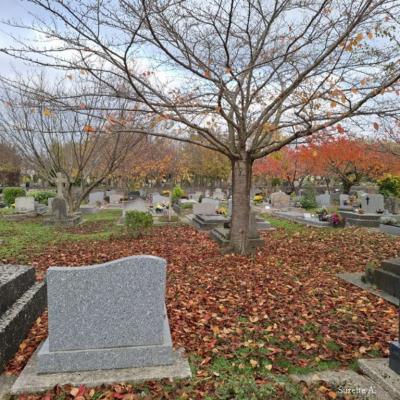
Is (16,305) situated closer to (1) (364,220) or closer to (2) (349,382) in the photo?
(2) (349,382)

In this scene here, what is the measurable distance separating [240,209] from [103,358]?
596 centimetres

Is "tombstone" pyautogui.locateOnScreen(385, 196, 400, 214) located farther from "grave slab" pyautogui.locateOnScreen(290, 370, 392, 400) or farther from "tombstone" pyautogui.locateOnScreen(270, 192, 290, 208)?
"grave slab" pyautogui.locateOnScreen(290, 370, 392, 400)

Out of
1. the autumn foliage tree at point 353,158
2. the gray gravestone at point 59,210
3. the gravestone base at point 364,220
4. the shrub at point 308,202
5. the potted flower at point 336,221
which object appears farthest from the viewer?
the autumn foliage tree at point 353,158

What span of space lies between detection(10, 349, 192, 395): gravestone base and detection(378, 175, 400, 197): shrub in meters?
25.3

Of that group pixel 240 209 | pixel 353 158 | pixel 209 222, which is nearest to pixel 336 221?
pixel 209 222

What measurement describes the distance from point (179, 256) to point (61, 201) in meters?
10.5

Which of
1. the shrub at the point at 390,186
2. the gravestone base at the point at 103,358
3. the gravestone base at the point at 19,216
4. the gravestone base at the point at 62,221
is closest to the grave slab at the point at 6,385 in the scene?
the gravestone base at the point at 103,358

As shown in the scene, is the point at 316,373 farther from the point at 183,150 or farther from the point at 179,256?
the point at 183,150

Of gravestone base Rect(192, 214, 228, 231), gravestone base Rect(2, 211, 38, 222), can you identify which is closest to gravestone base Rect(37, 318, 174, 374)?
gravestone base Rect(192, 214, 228, 231)

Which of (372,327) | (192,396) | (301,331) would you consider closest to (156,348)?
(192,396)

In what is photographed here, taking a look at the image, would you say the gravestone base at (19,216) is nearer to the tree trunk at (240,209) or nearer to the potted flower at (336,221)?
the tree trunk at (240,209)

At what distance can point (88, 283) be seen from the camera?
3.60 m

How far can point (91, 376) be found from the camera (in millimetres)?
3443

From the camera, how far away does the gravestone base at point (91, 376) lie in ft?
10.7
